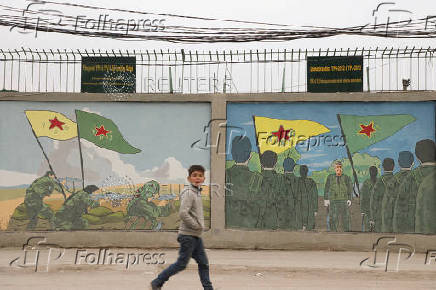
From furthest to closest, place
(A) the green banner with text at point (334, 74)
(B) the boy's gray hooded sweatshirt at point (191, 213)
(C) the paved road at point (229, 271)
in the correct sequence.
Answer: (A) the green banner with text at point (334, 74) → (C) the paved road at point (229, 271) → (B) the boy's gray hooded sweatshirt at point (191, 213)

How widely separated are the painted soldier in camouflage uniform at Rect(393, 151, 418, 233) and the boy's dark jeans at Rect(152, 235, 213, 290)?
498cm

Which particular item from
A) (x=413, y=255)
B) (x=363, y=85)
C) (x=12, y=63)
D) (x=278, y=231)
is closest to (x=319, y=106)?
(x=363, y=85)

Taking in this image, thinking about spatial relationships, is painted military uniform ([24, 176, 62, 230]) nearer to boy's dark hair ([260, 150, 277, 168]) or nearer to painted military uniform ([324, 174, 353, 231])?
boy's dark hair ([260, 150, 277, 168])

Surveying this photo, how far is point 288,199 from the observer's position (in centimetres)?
990

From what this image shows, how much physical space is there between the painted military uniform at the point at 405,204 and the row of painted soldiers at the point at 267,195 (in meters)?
1.45

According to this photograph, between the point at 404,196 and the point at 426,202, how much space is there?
15.5 inches

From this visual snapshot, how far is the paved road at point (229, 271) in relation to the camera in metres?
7.05

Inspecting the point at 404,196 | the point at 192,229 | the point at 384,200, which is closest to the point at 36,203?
the point at 192,229

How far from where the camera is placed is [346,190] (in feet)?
32.2

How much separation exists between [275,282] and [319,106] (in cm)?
388

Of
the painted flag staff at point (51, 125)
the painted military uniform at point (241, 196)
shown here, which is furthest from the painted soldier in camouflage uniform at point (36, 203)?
the painted military uniform at point (241, 196)

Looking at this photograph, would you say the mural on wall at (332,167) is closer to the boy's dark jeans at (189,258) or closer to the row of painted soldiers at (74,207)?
the row of painted soldiers at (74,207)

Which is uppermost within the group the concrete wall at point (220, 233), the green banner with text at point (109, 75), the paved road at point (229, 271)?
the green banner with text at point (109, 75)

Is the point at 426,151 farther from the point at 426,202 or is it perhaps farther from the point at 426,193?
the point at 426,202
